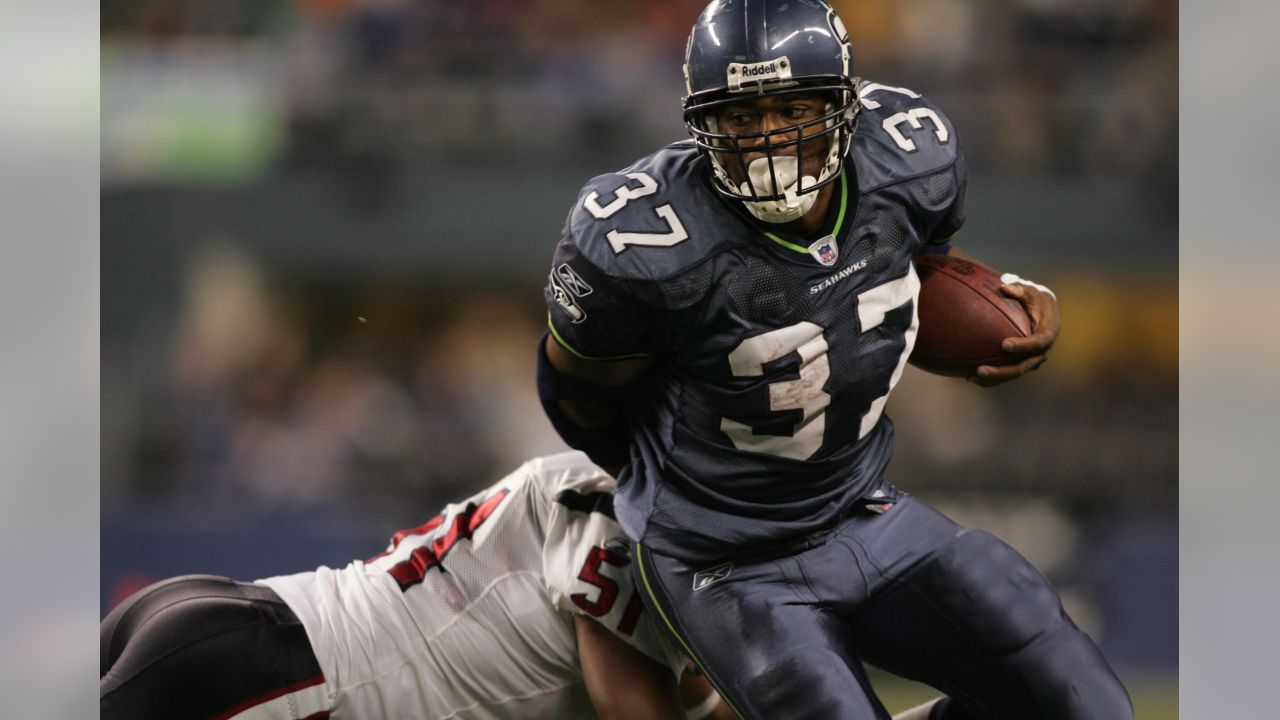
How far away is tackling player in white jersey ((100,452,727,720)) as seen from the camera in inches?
76.7

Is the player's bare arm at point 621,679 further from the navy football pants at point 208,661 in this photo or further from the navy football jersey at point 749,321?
the navy football pants at point 208,661

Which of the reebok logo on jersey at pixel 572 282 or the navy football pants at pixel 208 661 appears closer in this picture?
the reebok logo on jersey at pixel 572 282

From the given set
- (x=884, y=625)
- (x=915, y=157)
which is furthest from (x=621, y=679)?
(x=915, y=157)

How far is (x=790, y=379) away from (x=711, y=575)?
0.93 ft

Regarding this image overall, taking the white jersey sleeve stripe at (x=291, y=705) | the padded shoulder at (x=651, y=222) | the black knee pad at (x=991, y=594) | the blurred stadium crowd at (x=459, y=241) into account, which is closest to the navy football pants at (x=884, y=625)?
the black knee pad at (x=991, y=594)

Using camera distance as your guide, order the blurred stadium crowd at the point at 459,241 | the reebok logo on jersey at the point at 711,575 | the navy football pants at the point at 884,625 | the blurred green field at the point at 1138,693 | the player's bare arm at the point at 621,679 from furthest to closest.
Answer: the blurred stadium crowd at the point at 459,241 → the blurred green field at the point at 1138,693 → the player's bare arm at the point at 621,679 → the reebok logo on jersey at the point at 711,575 → the navy football pants at the point at 884,625

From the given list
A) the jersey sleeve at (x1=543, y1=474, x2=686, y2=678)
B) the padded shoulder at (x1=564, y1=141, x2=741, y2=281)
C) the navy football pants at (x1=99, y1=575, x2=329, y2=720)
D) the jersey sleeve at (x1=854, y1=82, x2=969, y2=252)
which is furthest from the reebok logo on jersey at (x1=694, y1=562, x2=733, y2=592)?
the navy football pants at (x1=99, y1=575, x2=329, y2=720)

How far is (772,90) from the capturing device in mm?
1623

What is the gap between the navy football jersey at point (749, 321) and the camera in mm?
1661

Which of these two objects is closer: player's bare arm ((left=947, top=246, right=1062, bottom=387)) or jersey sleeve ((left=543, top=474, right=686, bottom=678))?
player's bare arm ((left=947, top=246, right=1062, bottom=387))

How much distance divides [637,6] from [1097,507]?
2557mm

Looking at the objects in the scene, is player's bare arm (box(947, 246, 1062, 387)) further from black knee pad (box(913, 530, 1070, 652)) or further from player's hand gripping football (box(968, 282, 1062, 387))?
black knee pad (box(913, 530, 1070, 652))

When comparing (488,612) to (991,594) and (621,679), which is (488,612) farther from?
(991,594)
